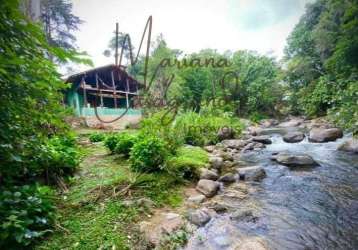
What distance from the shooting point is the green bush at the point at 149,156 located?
3.72m

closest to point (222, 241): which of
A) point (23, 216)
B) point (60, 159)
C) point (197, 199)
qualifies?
point (197, 199)

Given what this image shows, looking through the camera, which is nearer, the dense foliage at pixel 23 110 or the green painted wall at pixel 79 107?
the dense foliage at pixel 23 110

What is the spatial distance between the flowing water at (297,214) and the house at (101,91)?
9.78 m

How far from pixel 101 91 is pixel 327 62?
13757 mm

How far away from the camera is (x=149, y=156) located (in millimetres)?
3717

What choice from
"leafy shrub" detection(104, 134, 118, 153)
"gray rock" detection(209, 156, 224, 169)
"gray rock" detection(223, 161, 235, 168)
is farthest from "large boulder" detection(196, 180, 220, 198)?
"leafy shrub" detection(104, 134, 118, 153)

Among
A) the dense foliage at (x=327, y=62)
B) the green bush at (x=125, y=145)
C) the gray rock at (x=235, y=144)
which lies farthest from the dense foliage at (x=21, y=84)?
the dense foliage at (x=327, y=62)

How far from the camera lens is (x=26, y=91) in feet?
5.46

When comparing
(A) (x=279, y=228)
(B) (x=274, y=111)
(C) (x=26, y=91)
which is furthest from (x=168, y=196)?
(B) (x=274, y=111)

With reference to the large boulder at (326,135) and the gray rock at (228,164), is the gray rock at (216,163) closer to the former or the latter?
the gray rock at (228,164)

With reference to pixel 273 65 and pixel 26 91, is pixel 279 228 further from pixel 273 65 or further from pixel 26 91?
pixel 273 65

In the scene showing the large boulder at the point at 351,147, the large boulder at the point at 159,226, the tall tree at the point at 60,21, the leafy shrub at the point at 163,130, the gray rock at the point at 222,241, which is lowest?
the gray rock at the point at 222,241

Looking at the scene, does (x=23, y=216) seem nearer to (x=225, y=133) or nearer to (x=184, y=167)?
(x=184, y=167)

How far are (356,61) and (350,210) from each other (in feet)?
20.2
